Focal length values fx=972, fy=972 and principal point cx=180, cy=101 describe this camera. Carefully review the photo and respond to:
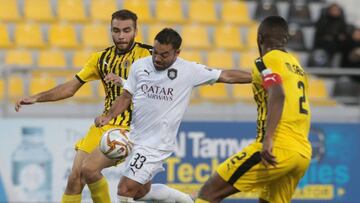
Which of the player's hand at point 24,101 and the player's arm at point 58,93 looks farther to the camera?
the player's arm at point 58,93

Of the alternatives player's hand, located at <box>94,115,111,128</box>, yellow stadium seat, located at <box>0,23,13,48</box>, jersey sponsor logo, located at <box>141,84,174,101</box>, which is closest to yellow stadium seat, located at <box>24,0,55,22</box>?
yellow stadium seat, located at <box>0,23,13,48</box>

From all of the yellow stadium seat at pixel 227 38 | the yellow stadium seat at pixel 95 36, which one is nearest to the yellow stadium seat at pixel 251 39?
the yellow stadium seat at pixel 227 38

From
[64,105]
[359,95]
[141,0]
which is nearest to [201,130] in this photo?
[64,105]

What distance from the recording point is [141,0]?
621 inches

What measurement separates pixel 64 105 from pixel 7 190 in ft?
4.55

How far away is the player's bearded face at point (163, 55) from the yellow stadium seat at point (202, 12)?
7632 mm

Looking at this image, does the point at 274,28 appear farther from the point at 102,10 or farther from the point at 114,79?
the point at 102,10

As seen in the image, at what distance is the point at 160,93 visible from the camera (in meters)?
8.32

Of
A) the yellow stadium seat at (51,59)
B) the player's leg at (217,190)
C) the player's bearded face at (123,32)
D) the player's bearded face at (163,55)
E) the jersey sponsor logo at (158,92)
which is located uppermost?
the player's bearded face at (123,32)

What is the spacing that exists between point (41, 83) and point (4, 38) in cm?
155

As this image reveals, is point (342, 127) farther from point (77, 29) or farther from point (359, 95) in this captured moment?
point (77, 29)

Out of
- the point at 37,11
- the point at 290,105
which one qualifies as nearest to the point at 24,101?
the point at 290,105

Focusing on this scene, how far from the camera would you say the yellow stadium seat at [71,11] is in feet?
50.1

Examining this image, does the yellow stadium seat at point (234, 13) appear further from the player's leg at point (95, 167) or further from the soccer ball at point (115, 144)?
the soccer ball at point (115, 144)
